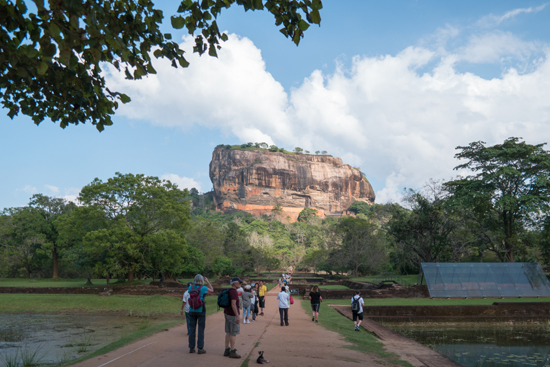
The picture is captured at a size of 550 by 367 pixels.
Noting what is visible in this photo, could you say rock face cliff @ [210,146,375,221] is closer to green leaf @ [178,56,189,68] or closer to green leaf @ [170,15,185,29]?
green leaf @ [178,56,189,68]

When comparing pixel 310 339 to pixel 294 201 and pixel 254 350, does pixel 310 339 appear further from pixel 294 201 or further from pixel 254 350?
pixel 294 201

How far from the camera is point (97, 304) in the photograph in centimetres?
1708

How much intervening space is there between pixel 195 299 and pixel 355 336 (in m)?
4.94

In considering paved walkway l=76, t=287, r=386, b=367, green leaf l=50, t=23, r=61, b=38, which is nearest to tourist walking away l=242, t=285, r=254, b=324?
paved walkway l=76, t=287, r=386, b=367

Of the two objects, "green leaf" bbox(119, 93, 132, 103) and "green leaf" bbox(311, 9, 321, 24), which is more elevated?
"green leaf" bbox(311, 9, 321, 24)

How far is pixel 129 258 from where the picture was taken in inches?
973

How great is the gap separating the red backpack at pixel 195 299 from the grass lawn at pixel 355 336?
340 centimetres

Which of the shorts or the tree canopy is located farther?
the shorts

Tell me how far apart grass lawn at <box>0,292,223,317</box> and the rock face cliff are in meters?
98.0

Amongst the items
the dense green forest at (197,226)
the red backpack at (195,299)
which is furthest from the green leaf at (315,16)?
the dense green forest at (197,226)

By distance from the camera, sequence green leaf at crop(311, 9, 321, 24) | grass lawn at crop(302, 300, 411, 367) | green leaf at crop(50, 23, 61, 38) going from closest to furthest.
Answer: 1. green leaf at crop(50, 23, 61, 38)
2. green leaf at crop(311, 9, 321, 24)
3. grass lawn at crop(302, 300, 411, 367)

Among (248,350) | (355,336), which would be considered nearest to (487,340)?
(355,336)

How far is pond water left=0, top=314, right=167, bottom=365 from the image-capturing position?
7.96 meters

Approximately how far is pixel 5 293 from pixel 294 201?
100274 millimetres
